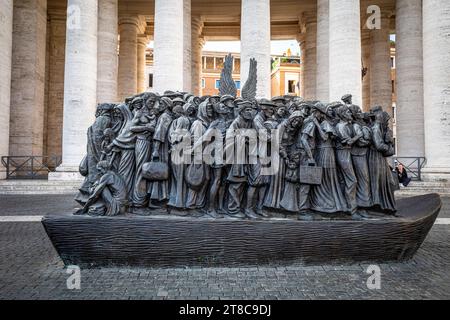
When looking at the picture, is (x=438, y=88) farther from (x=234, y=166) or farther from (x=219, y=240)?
(x=219, y=240)

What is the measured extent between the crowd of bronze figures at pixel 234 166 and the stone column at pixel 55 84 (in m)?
21.9

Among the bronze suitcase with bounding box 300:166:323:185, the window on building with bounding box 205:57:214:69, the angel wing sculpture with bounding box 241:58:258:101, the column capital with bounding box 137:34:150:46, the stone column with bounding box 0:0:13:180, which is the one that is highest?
the window on building with bounding box 205:57:214:69

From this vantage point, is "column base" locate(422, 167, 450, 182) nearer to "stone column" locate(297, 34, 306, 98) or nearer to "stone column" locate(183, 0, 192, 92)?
"stone column" locate(297, 34, 306, 98)

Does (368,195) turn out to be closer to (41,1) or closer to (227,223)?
(227,223)

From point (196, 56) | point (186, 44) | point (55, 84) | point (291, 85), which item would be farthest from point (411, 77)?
Answer: point (291, 85)

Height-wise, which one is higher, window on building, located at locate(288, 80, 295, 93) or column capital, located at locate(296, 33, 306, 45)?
window on building, located at locate(288, 80, 295, 93)

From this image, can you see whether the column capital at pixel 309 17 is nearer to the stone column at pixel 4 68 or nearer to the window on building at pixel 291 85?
the stone column at pixel 4 68

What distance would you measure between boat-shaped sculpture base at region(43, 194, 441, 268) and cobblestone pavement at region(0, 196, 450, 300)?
165mm

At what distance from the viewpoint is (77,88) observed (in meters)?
18.0

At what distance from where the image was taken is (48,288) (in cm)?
504

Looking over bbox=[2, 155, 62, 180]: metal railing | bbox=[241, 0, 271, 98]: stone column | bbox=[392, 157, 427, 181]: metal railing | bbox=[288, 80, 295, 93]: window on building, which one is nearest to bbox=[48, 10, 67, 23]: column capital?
bbox=[2, 155, 62, 180]: metal railing

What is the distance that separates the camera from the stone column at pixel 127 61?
25703mm

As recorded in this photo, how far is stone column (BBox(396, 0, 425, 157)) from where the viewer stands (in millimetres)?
21594

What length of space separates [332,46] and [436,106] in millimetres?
5970
